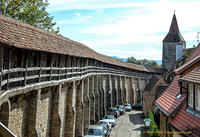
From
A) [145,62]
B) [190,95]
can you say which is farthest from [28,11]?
[145,62]

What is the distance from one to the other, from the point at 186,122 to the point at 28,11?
73.4 ft

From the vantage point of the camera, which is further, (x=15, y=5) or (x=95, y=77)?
(x=95, y=77)

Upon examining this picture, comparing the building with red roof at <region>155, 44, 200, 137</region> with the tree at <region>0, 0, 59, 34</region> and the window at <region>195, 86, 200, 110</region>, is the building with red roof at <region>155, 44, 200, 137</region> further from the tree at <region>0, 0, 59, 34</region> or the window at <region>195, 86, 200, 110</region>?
the tree at <region>0, 0, 59, 34</region>

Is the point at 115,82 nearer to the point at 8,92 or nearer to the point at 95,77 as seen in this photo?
the point at 95,77

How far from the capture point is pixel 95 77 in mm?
26844

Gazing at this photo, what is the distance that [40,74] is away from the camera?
35.1ft

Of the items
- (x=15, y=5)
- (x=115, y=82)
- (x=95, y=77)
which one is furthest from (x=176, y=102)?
(x=115, y=82)

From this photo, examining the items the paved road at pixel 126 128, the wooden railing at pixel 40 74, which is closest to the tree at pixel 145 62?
the wooden railing at pixel 40 74

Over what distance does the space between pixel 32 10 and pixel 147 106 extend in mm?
19688

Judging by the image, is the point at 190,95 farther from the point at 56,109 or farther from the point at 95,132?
the point at 95,132

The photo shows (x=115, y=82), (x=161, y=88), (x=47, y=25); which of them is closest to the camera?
(x=161, y=88)

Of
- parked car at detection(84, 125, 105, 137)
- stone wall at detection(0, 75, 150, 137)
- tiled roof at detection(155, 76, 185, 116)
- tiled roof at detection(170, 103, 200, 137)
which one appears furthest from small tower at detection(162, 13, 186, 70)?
tiled roof at detection(170, 103, 200, 137)

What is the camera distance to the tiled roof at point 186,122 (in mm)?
7930

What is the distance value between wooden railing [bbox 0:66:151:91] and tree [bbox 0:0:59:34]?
9546 millimetres
